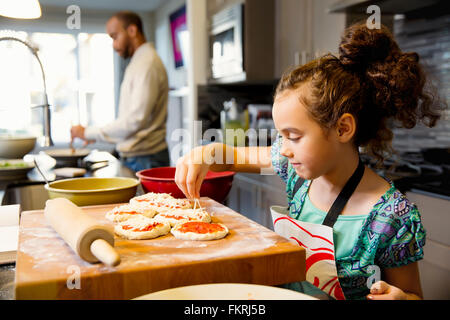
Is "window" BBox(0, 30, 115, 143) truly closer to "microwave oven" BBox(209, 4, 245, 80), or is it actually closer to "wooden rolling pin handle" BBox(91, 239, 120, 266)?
"microwave oven" BBox(209, 4, 245, 80)

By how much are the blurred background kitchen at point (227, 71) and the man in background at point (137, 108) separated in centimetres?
43

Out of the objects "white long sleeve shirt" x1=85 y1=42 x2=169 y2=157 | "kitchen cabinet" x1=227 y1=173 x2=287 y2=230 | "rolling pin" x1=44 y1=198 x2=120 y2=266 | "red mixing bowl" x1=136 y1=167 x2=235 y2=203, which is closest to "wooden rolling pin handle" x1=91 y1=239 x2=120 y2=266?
"rolling pin" x1=44 y1=198 x2=120 y2=266

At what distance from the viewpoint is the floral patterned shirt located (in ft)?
2.84

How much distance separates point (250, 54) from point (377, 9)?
1221mm

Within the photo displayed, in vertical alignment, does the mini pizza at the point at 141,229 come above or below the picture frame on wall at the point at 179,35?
below

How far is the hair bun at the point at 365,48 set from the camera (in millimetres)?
959

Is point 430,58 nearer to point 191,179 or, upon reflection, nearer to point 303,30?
point 303,30

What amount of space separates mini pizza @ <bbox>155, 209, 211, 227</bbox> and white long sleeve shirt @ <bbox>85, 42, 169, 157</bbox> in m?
1.85

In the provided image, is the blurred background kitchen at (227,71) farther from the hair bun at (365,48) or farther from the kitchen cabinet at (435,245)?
the hair bun at (365,48)

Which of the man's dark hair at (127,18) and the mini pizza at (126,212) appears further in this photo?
the man's dark hair at (127,18)

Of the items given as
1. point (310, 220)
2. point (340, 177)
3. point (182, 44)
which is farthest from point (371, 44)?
point (182, 44)

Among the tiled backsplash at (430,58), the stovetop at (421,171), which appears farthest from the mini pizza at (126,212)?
the tiled backsplash at (430,58)

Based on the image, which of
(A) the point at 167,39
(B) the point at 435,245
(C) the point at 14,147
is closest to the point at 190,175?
(B) the point at 435,245

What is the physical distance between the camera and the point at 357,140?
100 cm
